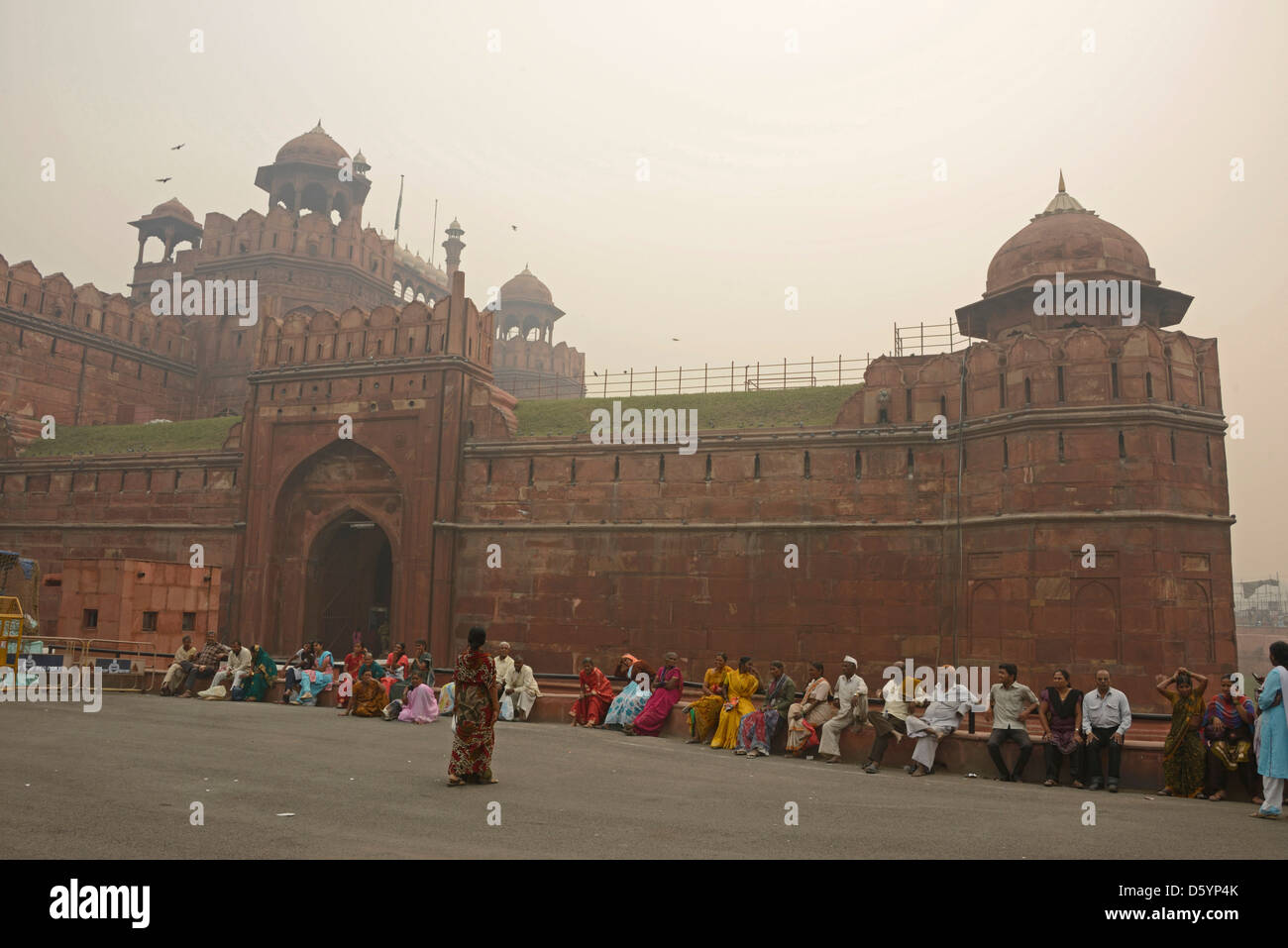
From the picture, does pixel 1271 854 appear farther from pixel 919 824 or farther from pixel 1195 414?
pixel 1195 414

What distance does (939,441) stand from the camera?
17.9 metres

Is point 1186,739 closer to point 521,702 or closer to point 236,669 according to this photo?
point 521,702

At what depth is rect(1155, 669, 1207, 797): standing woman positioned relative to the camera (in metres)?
9.52

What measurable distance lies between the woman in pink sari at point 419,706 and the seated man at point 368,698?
486 millimetres

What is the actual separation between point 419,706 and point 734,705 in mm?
4808

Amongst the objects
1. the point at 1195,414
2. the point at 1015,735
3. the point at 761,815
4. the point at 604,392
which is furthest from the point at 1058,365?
the point at 761,815

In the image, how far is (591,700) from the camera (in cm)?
1477

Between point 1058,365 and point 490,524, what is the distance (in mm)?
11703

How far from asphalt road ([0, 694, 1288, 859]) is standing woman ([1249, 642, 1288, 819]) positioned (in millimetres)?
293

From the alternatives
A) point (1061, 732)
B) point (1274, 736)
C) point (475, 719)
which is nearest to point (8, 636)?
point (475, 719)

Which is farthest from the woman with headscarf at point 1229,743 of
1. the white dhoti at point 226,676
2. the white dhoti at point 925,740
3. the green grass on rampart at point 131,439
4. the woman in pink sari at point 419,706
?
the green grass on rampart at point 131,439

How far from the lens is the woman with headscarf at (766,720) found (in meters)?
12.1

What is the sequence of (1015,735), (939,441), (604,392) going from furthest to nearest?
(604,392) < (939,441) < (1015,735)

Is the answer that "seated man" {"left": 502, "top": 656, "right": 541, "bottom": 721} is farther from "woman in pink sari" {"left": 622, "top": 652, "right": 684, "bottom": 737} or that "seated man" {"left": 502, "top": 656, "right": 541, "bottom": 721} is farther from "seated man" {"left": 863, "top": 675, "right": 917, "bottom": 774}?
"seated man" {"left": 863, "top": 675, "right": 917, "bottom": 774}
